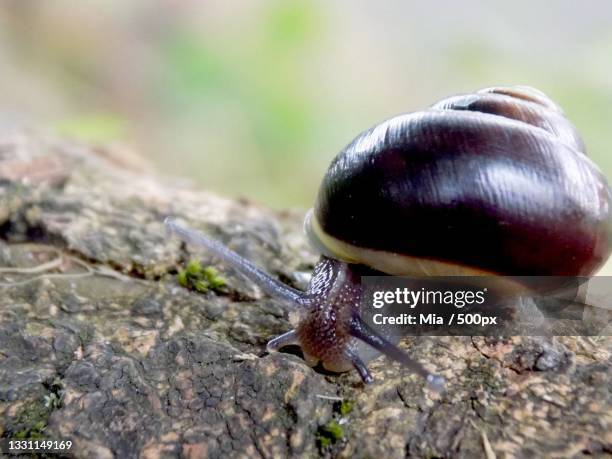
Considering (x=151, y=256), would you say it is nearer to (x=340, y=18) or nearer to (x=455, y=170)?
(x=455, y=170)

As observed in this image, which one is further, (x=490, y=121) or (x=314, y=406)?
(x=490, y=121)

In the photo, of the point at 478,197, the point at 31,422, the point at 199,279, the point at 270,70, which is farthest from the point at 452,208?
the point at 270,70

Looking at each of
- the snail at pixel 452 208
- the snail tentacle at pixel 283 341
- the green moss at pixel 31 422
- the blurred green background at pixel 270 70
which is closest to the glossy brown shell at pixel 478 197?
the snail at pixel 452 208

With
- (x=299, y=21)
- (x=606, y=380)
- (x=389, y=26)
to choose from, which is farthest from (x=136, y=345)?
(x=389, y=26)

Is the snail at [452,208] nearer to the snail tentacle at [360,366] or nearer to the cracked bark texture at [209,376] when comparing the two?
the snail tentacle at [360,366]

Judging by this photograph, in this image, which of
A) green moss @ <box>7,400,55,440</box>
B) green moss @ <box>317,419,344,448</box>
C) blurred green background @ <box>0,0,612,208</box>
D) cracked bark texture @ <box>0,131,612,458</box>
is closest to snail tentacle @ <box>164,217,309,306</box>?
cracked bark texture @ <box>0,131,612,458</box>

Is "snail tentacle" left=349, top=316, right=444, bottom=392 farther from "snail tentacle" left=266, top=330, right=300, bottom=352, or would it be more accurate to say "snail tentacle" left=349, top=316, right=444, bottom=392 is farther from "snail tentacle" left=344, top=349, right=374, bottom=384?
"snail tentacle" left=266, top=330, right=300, bottom=352

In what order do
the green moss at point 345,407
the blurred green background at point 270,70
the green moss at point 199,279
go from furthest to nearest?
1. the blurred green background at point 270,70
2. the green moss at point 199,279
3. the green moss at point 345,407
